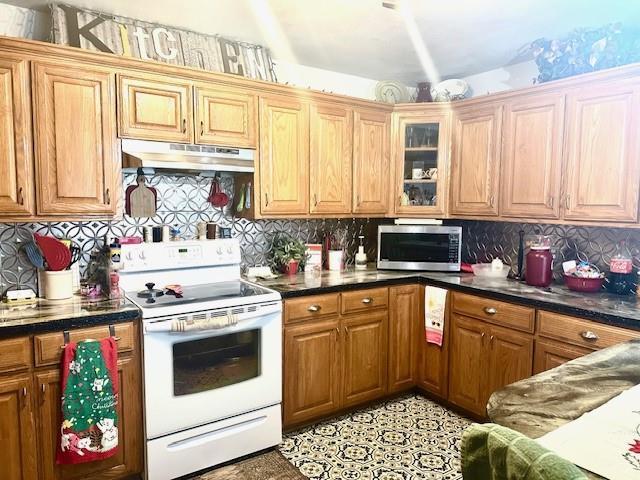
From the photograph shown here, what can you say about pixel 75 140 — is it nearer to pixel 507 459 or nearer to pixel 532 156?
pixel 507 459

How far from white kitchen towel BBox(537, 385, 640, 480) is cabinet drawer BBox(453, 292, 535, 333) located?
4.67 ft

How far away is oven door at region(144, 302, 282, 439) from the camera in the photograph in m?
2.16

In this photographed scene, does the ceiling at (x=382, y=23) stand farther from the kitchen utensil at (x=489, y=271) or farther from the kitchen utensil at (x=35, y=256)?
the kitchen utensil at (x=489, y=271)

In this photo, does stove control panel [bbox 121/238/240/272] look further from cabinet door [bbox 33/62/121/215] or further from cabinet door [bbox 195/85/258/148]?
cabinet door [bbox 195/85/258/148]

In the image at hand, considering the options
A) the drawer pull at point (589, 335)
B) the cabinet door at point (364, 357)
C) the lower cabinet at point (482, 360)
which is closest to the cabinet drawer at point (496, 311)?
the lower cabinet at point (482, 360)

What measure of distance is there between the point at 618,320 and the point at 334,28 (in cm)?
227

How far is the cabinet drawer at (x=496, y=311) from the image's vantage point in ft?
8.24

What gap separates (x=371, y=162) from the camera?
132 inches

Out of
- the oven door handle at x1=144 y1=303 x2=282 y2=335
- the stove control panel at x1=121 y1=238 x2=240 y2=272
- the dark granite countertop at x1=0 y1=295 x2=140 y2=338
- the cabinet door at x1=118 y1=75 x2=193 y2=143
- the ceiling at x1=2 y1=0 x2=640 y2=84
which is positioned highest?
the ceiling at x1=2 y1=0 x2=640 y2=84

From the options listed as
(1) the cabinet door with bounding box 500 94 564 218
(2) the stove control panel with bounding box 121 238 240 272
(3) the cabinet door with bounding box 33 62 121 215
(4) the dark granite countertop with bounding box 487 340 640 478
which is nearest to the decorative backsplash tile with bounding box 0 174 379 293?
(2) the stove control panel with bounding box 121 238 240 272

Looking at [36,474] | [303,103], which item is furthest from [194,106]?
[36,474]

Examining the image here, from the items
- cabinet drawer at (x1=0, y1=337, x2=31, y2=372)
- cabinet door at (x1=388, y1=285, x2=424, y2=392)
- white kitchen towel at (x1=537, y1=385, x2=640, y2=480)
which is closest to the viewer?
white kitchen towel at (x1=537, y1=385, x2=640, y2=480)

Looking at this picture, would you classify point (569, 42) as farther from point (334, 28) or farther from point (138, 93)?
point (138, 93)

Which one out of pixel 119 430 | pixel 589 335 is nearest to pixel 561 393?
pixel 589 335
